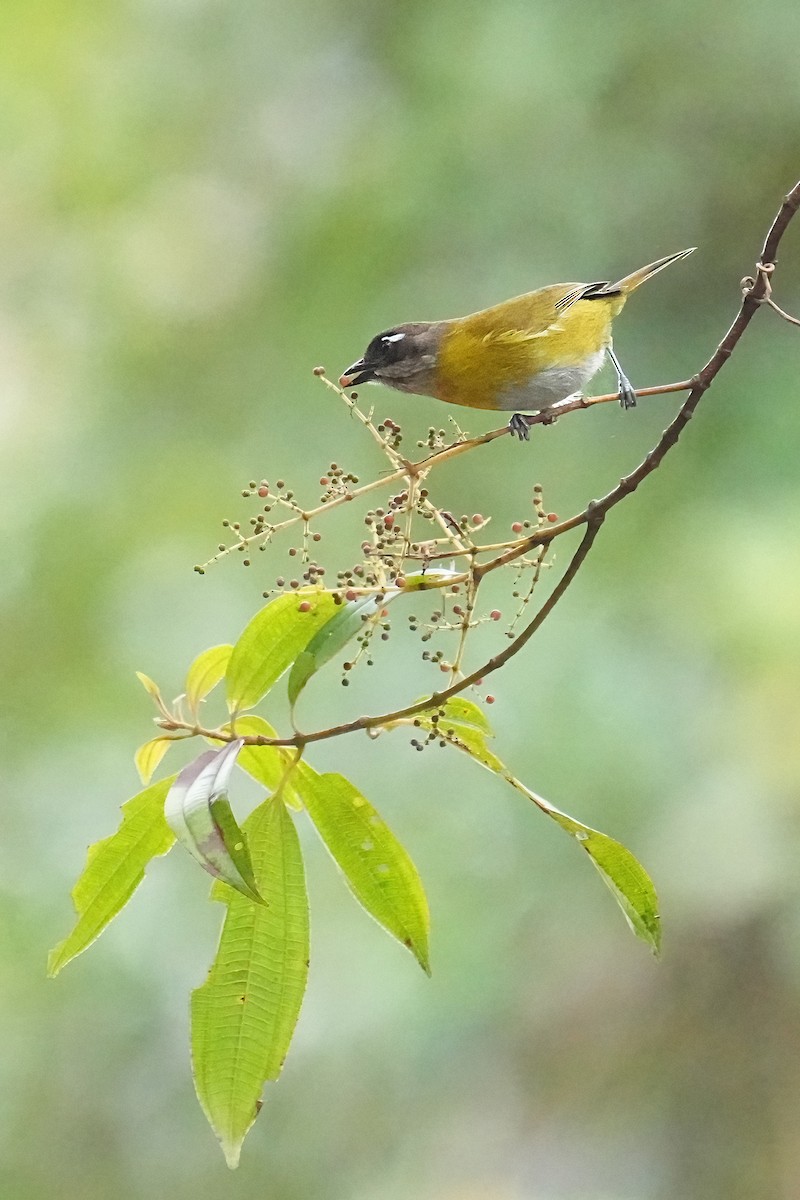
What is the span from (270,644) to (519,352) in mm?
299

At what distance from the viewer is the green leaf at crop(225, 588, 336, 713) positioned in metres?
0.68

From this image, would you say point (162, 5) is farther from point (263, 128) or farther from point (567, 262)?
point (567, 262)

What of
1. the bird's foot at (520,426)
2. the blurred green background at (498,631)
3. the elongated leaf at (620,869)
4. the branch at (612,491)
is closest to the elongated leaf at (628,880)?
the elongated leaf at (620,869)

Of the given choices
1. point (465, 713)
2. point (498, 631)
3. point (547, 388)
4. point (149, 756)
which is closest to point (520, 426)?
point (547, 388)

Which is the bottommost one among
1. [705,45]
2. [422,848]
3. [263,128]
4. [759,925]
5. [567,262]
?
[759,925]

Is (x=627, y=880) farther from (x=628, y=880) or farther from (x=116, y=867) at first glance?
(x=116, y=867)

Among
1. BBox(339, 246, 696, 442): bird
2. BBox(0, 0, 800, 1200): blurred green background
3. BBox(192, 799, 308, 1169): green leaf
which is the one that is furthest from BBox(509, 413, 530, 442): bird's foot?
BBox(0, 0, 800, 1200): blurred green background

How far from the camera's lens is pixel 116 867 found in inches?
26.6

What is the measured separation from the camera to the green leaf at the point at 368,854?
2.30 ft

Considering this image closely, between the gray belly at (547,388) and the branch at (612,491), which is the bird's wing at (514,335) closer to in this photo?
the gray belly at (547,388)

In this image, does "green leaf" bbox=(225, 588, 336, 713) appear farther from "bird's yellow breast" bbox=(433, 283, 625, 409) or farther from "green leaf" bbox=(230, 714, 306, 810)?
"bird's yellow breast" bbox=(433, 283, 625, 409)

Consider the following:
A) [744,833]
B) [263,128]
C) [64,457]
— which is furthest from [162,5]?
[744,833]

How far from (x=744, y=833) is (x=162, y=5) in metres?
1.50

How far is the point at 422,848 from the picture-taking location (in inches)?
64.1
